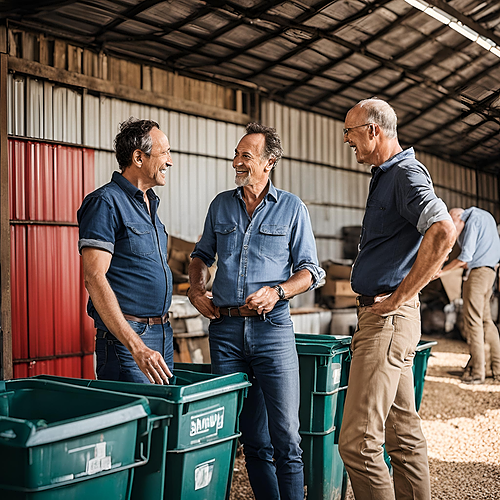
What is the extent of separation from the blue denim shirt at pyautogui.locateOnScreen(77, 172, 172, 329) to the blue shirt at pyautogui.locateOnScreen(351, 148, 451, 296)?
0.91m

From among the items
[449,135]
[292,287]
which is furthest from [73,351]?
[449,135]

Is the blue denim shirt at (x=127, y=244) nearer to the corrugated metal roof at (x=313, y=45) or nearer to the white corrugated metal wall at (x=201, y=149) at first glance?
the white corrugated metal wall at (x=201, y=149)

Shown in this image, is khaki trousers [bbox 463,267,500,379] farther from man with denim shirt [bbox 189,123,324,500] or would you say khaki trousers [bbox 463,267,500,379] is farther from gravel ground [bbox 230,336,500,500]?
man with denim shirt [bbox 189,123,324,500]

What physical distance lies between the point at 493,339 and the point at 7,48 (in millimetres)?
6426

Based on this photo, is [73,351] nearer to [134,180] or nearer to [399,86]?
[134,180]

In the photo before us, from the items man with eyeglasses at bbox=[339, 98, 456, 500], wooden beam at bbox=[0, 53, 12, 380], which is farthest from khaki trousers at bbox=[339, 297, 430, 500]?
wooden beam at bbox=[0, 53, 12, 380]

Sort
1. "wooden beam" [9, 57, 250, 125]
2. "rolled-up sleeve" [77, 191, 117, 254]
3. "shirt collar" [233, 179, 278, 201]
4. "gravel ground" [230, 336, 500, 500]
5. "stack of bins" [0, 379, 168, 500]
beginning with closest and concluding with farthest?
"stack of bins" [0, 379, 168, 500] < "rolled-up sleeve" [77, 191, 117, 254] < "shirt collar" [233, 179, 278, 201] < "gravel ground" [230, 336, 500, 500] < "wooden beam" [9, 57, 250, 125]

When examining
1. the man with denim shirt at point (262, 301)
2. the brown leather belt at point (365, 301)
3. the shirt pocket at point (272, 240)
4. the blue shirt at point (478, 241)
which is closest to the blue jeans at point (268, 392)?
the man with denim shirt at point (262, 301)

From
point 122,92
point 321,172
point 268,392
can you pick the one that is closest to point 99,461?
point 268,392

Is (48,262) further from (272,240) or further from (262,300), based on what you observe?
(262,300)

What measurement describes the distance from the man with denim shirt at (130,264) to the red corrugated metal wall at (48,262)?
165 inches

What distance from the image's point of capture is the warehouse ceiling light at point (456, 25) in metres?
8.34

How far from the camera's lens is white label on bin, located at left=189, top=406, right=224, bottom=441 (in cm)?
229

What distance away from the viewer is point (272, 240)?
305cm
